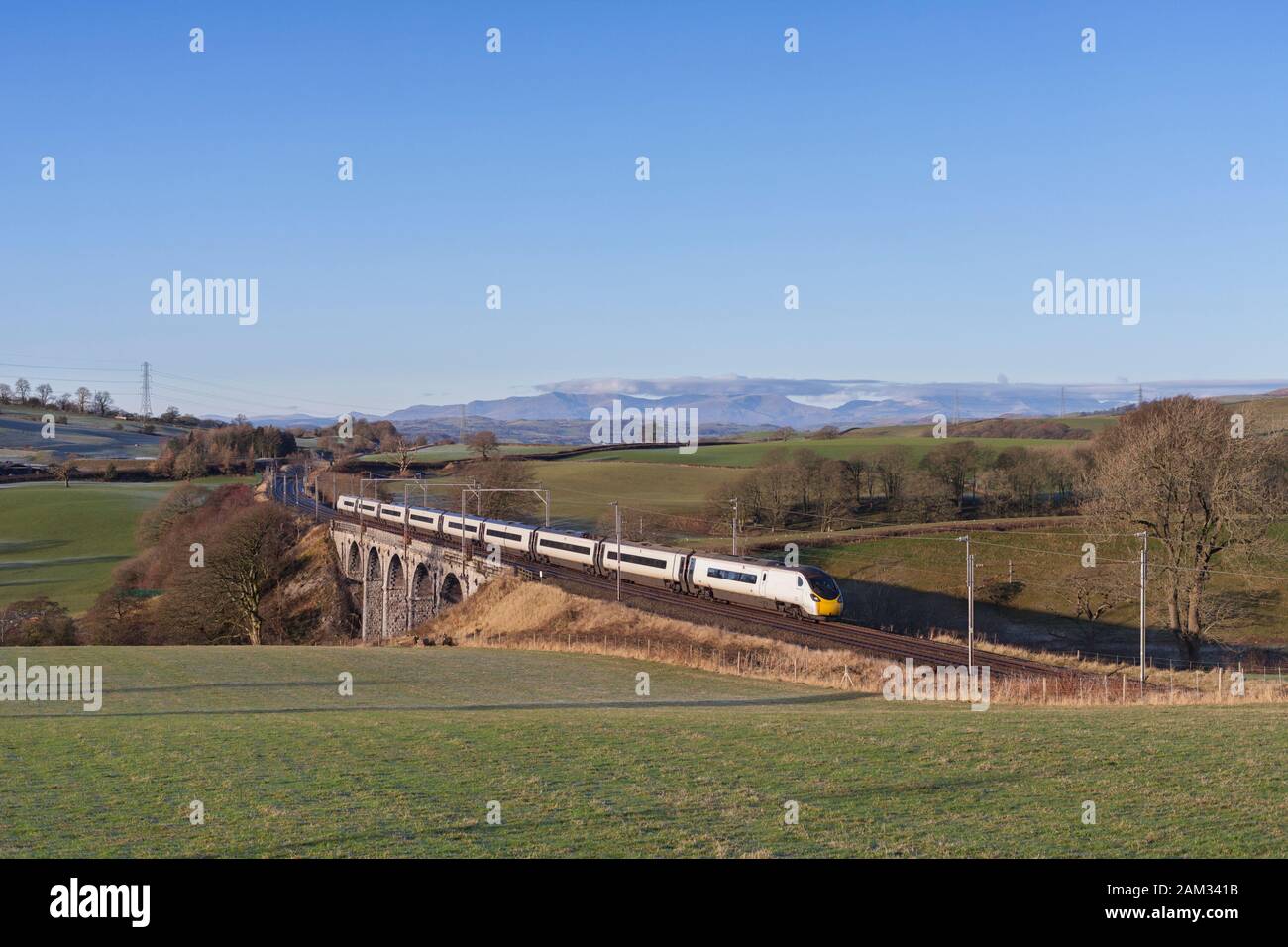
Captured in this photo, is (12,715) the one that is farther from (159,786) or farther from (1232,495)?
(1232,495)

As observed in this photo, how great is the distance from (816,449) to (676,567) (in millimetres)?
79716

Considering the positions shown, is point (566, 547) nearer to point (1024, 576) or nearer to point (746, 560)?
point (746, 560)

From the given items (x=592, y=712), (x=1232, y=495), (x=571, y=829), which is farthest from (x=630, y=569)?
(x=571, y=829)

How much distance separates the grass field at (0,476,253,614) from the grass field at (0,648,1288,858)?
66372 millimetres

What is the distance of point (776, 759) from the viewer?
1739 cm

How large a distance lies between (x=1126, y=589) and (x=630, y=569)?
2578 centimetres

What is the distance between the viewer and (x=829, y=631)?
4444 centimetres

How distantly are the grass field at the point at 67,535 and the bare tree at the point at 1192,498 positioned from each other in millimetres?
69603

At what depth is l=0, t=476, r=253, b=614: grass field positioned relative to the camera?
85.9 metres

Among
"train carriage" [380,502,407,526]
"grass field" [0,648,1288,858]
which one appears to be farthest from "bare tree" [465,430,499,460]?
"grass field" [0,648,1288,858]

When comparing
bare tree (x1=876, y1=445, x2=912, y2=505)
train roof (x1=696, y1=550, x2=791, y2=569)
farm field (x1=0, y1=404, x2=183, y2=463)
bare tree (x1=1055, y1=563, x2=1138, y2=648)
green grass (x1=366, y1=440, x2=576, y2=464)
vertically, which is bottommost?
bare tree (x1=1055, y1=563, x2=1138, y2=648)

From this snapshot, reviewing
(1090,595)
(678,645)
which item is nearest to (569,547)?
(678,645)

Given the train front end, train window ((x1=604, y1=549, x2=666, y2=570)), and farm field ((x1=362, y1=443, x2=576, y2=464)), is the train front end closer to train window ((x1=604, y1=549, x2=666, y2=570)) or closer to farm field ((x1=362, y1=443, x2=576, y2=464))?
train window ((x1=604, y1=549, x2=666, y2=570))
